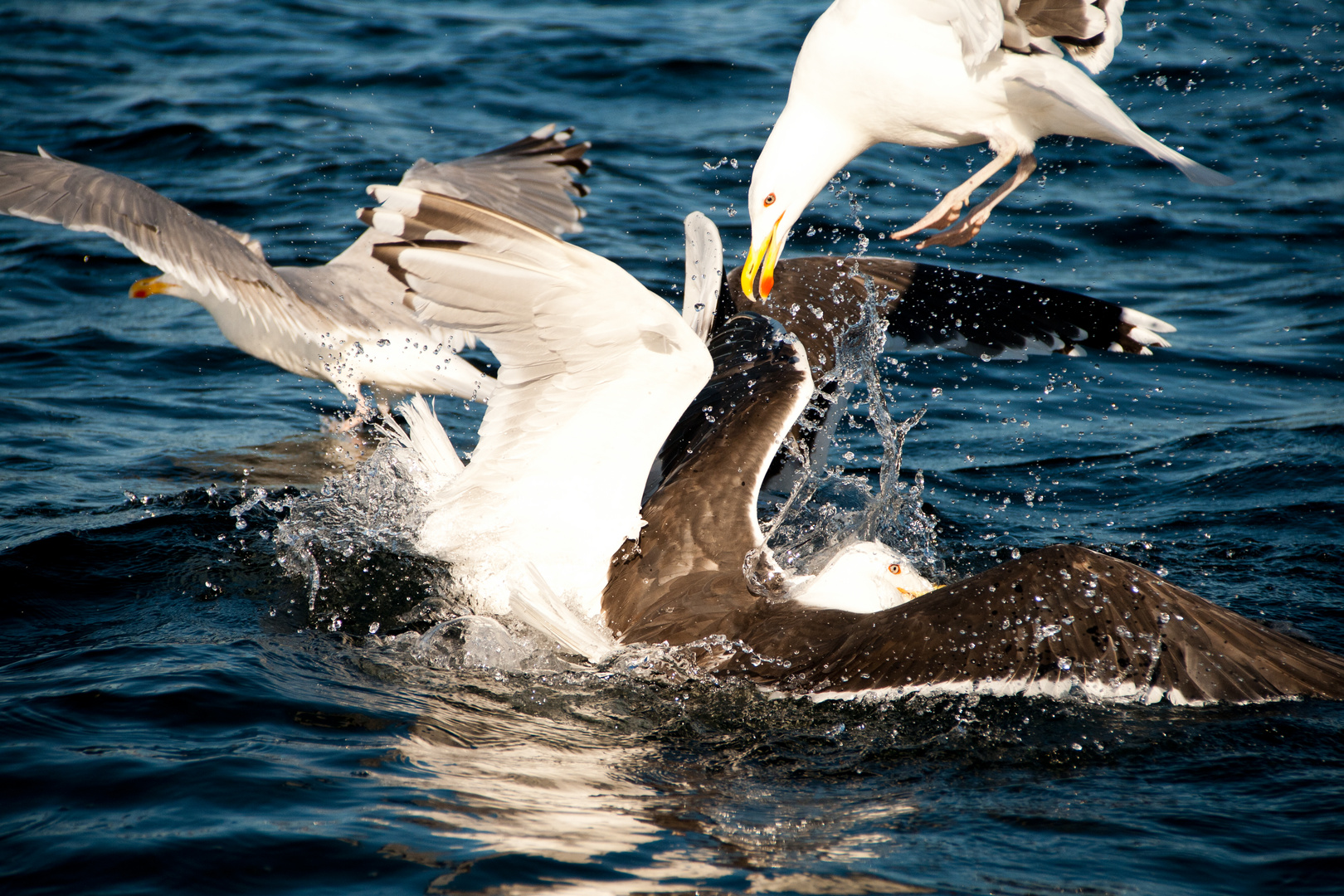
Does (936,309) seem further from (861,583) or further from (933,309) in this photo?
(861,583)

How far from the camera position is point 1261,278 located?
898 cm

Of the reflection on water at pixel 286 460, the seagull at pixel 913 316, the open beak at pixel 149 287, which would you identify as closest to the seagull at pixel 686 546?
the seagull at pixel 913 316

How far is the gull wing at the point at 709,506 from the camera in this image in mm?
4117

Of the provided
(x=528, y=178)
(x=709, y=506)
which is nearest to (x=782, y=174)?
(x=709, y=506)

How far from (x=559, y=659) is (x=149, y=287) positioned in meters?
4.65

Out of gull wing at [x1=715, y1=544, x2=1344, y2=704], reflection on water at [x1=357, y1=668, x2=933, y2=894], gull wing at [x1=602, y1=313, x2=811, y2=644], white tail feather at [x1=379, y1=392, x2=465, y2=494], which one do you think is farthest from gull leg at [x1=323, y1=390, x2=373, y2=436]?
gull wing at [x1=715, y1=544, x2=1344, y2=704]

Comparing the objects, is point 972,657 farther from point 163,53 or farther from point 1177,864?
point 163,53

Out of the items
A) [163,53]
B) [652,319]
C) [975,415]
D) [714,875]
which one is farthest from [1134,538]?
[163,53]

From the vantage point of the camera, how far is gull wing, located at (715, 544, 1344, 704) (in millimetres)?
3305

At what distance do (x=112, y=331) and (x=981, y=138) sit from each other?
18.8 ft

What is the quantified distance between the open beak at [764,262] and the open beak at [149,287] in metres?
4.23

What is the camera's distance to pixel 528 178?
7.15 metres

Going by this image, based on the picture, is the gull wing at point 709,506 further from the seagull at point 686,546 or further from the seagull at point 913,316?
the seagull at point 913,316

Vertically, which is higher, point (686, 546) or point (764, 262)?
point (764, 262)
